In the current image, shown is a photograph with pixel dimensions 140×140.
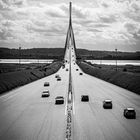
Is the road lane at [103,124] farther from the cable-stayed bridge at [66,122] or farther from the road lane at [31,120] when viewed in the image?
the road lane at [31,120]

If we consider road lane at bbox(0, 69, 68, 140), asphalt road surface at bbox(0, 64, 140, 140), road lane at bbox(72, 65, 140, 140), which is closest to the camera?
road lane at bbox(72, 65, 140, 140)

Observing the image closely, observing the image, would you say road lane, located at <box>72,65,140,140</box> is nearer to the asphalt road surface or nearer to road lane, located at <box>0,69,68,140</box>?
the asphalt road surface

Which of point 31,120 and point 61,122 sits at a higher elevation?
point 61,122

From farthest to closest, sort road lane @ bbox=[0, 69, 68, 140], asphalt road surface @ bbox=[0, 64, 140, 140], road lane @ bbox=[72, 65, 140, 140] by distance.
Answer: road lane @ bbox=[0, 69, 68, 140]
asphalt road surface @ bbox=[0, 64, 140, 140]
road lane @ bbox=[72, 65, 140, 140]

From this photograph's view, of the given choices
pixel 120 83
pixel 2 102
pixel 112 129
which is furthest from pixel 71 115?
pixel 120 83

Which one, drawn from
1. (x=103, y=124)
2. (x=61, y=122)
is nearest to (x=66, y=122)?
(x=61, y=122)

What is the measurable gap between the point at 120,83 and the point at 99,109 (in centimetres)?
4121

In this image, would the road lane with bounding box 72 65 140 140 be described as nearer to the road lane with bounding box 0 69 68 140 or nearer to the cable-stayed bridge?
the cable-stayed bridge

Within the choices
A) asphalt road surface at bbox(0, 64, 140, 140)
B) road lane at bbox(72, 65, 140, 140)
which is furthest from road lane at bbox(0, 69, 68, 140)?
road lane at bbox(72, 65, 140, 140)

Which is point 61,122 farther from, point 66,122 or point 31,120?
point 31,120

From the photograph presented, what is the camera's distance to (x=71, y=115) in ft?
126

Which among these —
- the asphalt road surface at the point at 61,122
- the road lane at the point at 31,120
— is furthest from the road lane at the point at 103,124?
the road lane at the point at 31,120

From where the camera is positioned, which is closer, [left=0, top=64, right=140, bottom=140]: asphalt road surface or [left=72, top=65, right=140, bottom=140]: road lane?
[left=72, top=65, right=140, bottom=140]: road lane

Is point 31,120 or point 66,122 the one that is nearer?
point 66,122
